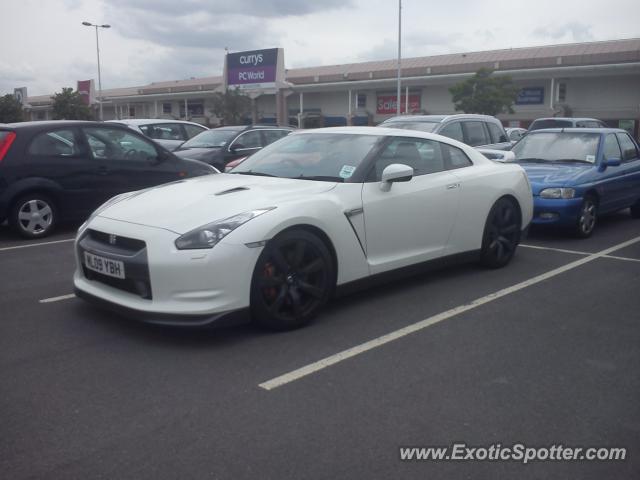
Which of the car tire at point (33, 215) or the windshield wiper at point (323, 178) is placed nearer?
the windshield wiper at point (323, 178)

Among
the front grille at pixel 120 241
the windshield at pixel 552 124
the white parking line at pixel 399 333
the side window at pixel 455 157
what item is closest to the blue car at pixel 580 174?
the white parking line at pixel 399 333

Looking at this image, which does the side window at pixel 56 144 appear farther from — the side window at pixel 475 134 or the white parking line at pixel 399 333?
the side window at pixel 475 134

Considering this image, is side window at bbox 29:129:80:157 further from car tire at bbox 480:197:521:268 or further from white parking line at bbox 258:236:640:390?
white parking line at bbox 258:236:640:390

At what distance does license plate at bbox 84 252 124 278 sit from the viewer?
177 inches

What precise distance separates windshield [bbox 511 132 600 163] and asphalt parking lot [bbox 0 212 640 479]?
3992 millimetres

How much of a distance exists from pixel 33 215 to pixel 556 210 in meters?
6.57

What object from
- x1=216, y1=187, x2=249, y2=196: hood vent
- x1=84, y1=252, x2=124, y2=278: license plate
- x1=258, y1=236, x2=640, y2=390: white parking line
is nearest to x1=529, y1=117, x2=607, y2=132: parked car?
x1=258, y1=236, x2=640, y2=390: white parking line

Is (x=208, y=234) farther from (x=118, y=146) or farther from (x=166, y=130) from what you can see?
(x=166, y=130)

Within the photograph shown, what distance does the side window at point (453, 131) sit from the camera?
11398 mm

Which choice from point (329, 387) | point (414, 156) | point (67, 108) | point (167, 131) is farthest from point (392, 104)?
point (329, 387)

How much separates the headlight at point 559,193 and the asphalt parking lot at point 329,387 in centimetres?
282

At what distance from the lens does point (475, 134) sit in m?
12.1

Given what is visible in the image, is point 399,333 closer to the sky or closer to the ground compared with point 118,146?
closer to the ground

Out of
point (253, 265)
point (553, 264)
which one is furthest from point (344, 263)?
point (553, 264)
